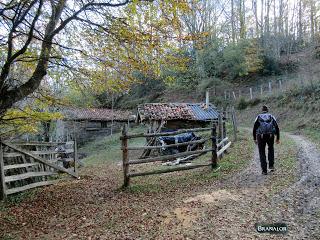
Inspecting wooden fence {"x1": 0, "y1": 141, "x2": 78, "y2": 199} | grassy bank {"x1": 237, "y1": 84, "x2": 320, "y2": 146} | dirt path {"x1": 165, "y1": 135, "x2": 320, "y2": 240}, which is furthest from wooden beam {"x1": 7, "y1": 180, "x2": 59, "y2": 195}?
grassy bank {"x1": 237, "y1": 84, "x2": 320, "y2": 146}

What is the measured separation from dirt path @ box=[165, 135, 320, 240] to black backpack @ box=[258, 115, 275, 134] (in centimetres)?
122

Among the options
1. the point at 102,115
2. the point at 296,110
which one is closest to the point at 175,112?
the point at 296,110

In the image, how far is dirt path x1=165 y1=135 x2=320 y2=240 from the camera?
483cm

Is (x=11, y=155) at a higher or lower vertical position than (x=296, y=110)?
lower

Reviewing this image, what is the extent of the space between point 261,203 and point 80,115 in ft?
102

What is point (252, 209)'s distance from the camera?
570 cm

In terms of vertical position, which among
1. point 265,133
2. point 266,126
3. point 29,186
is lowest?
point 29,186

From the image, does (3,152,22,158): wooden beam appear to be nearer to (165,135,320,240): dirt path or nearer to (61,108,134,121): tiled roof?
(165,135,320,240): dirt path

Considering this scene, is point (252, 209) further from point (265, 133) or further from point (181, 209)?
point (265, 133)

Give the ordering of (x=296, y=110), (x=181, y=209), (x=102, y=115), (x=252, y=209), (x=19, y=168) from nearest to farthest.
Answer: (x=252, y=209)
(x=181, y=209)
(x=19, y=168)
(x=296, y=110)
(x=102, y=115)

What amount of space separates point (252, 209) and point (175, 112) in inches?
684

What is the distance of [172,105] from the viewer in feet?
78.5

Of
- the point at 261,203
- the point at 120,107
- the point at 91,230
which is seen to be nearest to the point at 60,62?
the point at 91,230

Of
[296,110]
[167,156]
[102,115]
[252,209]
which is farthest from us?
[102,115]
